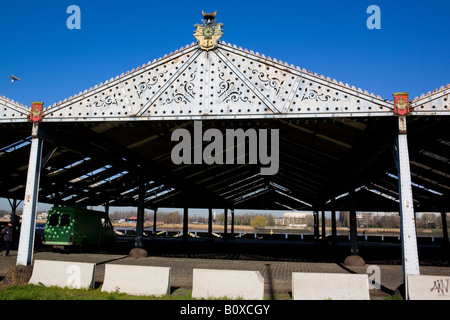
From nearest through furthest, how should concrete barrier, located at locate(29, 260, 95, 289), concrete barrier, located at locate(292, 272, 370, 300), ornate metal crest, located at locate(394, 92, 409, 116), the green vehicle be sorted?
concrete barrier, located at locate(292, 272, 370, 300), concrete barrier, located at locate(29, 260, 95, 289), ornate metal crest, located at locate(394, 92, 409, 116), the green vehicle

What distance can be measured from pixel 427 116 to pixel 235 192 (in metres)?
23.9

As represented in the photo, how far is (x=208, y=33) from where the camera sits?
11008 millimetres

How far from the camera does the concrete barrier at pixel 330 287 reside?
8094 mm

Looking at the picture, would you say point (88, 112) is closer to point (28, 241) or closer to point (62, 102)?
point (62, 102)

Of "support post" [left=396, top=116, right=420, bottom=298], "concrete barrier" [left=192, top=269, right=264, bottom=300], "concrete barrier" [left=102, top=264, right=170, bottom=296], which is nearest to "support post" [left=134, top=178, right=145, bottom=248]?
"concrete barrier" [left=102, top=264, right=170, bottom=296]

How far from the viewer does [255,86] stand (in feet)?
34.3

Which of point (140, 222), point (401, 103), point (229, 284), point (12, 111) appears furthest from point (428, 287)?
point (140, 222)

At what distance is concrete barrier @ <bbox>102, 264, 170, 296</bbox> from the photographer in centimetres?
870

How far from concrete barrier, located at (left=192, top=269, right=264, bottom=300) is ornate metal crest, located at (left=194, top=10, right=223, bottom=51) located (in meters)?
6.91

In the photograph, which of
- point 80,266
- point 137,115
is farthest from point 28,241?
point 137,115

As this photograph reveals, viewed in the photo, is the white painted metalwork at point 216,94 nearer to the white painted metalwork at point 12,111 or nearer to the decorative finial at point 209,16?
the white painted metalwork at point 12,111

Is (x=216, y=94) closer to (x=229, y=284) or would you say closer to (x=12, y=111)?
(x=229, y=284)

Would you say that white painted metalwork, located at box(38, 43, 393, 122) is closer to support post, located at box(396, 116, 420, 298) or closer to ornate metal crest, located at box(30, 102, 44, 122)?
ornate metal crest, located at box(30, 102, 44, 122)
